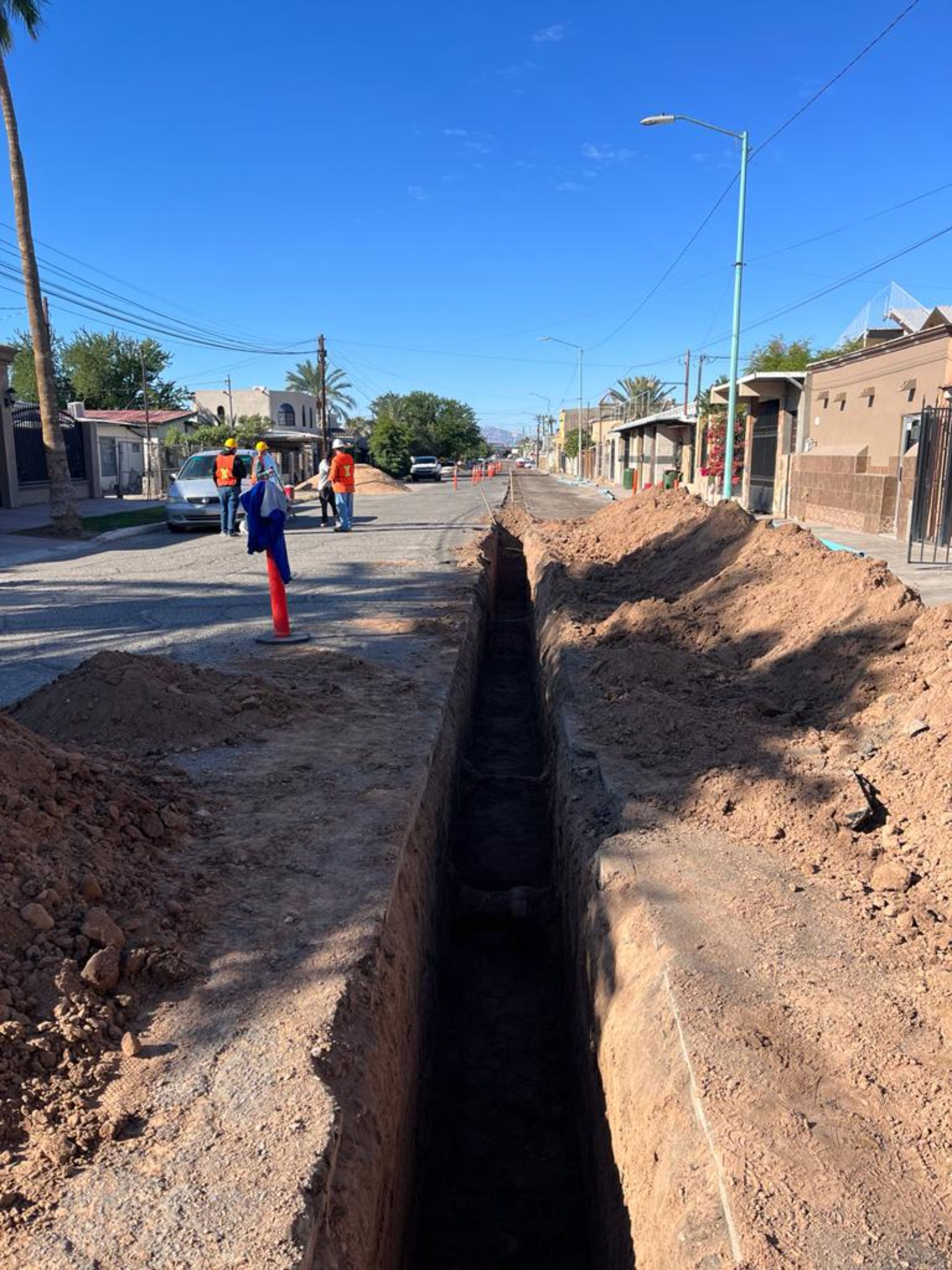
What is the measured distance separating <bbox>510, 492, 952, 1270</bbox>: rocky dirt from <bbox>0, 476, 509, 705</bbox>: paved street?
10.2 feet

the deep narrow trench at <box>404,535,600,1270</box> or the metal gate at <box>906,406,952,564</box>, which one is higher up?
the metal gate at <box>906,406,952,564</box>

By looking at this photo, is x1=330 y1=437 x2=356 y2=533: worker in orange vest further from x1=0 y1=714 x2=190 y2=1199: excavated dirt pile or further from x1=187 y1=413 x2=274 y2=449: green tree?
x1=187 y1=413 x2=274 y2=449: green tree

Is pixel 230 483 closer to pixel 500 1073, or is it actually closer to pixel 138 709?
pixel 138 709

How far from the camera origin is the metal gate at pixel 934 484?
12.6 m

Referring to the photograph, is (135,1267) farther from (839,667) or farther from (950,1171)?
(839,667)

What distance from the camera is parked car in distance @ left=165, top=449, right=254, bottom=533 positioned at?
1959 centimetres

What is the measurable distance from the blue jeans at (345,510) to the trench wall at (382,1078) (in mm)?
14300

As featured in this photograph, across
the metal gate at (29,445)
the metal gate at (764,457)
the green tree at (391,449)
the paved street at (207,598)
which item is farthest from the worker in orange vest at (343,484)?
the green tree at (391,449)

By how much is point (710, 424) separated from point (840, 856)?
30.4 m

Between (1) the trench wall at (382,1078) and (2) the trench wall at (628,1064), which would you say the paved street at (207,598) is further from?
(2) the trench wall at (628,1064)

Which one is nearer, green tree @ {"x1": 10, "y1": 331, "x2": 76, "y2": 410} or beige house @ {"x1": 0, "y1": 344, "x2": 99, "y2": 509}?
beige house @ {"x1": 0, "y1": 344, "x2": 99, "y2": 509}

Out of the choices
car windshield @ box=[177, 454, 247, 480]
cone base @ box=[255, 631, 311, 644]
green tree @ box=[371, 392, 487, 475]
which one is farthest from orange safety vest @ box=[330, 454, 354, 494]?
green tree @ box=[371, 392, 487, 475]

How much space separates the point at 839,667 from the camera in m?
6.19

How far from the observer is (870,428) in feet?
59.0
